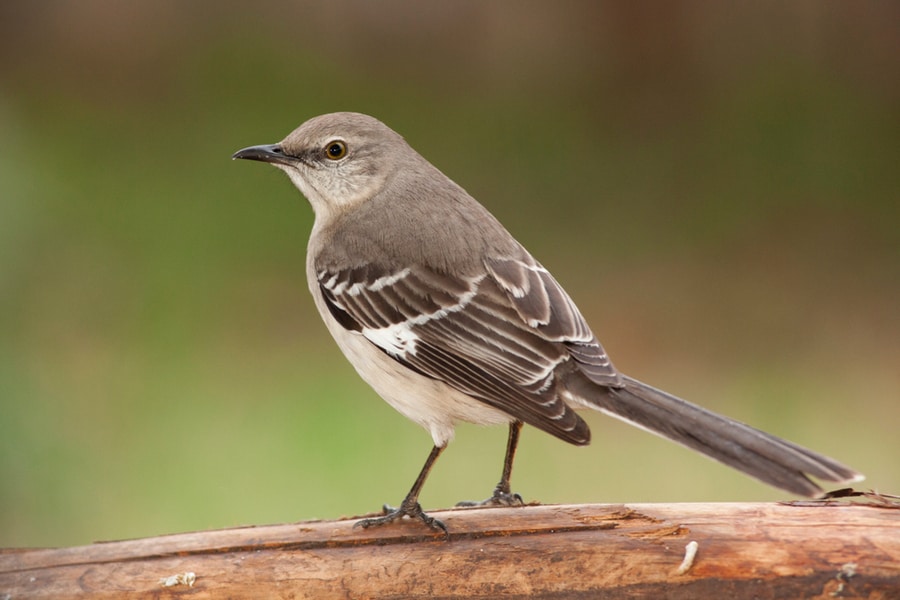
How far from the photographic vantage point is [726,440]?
321cm

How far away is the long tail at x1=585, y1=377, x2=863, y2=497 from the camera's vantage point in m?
3.06

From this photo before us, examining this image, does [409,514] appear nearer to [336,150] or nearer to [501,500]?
[501,500]

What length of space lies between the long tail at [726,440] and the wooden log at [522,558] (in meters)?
0.28

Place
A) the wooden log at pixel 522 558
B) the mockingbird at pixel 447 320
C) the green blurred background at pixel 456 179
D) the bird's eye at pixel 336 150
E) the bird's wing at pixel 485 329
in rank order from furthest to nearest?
the green blurred background at pixel 456 179
the bird's eye at pixel 336 150
the bird's wing at pixel 485 329
the mockingbird at pixel 447 320
the wooden log at pixel 522 558

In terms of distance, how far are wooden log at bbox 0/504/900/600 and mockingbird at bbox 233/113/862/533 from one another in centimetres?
19

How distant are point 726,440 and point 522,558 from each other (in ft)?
2.41

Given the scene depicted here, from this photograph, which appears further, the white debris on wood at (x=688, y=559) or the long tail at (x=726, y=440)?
the white debris on wood at (x=688, y=559)

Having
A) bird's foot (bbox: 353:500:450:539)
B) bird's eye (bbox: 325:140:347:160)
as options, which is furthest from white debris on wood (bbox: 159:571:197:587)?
bird's eye (bbox: 325:140:347:160)

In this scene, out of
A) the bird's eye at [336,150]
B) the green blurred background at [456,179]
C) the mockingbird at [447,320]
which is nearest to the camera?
the mockingbird at [447,320]

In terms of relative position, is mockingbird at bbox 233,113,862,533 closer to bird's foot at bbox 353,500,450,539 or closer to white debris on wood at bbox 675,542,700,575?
bird's foot at bbox 353,500,450,539

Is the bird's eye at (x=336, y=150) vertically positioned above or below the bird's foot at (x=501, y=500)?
above

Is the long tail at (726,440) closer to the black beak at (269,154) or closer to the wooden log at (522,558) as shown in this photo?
the wooden log at (522,558)

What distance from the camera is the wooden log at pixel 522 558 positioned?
3178mm

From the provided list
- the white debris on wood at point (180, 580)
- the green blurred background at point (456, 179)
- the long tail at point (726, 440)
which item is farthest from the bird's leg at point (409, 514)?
the green blurred background at point (456, 179)
